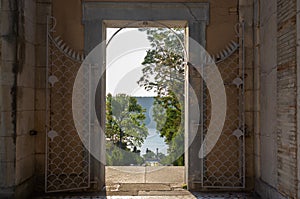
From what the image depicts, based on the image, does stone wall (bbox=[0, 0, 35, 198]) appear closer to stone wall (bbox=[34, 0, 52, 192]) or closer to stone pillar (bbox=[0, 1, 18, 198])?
stone pillar (bbox=[0, 1, 18, 198])

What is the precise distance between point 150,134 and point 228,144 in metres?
3.04

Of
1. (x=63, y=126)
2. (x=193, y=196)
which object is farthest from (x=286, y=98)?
(x=63, y=126)

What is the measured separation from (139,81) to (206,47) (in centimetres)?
252

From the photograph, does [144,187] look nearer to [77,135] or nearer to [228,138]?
[77,135]

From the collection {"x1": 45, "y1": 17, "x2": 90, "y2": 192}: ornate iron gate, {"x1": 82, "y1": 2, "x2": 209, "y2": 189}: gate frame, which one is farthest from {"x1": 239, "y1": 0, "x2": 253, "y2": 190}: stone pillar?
{"x1": 45, "y1": 17, "x2": 90, "y2": 192}: ornate iron gate

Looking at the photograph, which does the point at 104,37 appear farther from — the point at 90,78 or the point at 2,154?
the point at 2,154

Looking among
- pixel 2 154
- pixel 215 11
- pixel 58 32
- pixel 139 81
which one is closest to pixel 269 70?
pixel 215 11

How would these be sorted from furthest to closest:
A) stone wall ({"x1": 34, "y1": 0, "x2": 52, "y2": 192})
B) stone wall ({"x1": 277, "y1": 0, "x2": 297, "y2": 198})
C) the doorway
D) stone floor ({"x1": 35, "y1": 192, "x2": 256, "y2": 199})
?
the doorway → stone wall ({"x1": 34, "y1": 0, "x2": 52, "y2": 192}) → stone floor ({"x1": 35, "y1": 192, "x2": 256, "y2": 199}) → stone wall ({"x1": 277, "y1": 0, "x2": 297, "y2": 198})

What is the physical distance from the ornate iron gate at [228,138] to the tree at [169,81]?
6.49 ft

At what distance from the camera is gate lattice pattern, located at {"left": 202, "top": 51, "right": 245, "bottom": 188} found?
149 inches

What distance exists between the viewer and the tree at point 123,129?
6426 mm

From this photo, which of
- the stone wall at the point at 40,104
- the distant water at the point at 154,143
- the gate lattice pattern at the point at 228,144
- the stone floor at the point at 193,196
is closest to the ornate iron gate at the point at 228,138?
the gate lattice pattern at the point at 228,144

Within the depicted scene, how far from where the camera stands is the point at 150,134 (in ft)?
22.0

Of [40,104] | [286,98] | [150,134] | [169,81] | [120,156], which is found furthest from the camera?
[150,134]
